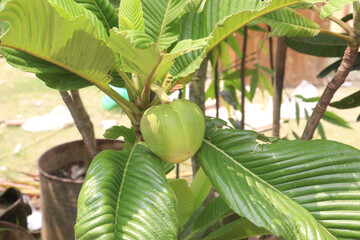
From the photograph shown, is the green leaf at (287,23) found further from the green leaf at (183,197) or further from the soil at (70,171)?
the soil at (70,171)

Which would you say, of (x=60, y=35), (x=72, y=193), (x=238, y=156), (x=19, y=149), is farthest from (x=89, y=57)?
(x=19, y=149)

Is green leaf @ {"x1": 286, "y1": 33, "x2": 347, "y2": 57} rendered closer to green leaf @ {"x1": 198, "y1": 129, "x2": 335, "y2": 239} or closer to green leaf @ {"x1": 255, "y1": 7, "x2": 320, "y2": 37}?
green leaf @ {"x1": 255, "y1": 7, "x2": 320, "y2": 37}

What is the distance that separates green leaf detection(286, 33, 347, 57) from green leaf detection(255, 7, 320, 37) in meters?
0.21

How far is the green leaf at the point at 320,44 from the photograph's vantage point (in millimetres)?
821

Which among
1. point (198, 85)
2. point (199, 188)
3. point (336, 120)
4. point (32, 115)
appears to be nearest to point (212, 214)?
point (199, 188)

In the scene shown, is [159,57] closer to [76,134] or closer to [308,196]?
[308,196]

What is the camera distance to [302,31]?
604 millimetres

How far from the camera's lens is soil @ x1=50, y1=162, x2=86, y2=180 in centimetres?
118

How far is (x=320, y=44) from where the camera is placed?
0.83 m

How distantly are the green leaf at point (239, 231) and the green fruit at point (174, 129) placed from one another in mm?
239

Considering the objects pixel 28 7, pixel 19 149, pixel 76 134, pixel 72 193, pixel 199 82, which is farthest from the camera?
pixel 76 134

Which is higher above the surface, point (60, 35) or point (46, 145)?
point (46, 145)

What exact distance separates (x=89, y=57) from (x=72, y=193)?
541mm

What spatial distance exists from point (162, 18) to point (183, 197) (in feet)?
0.95
